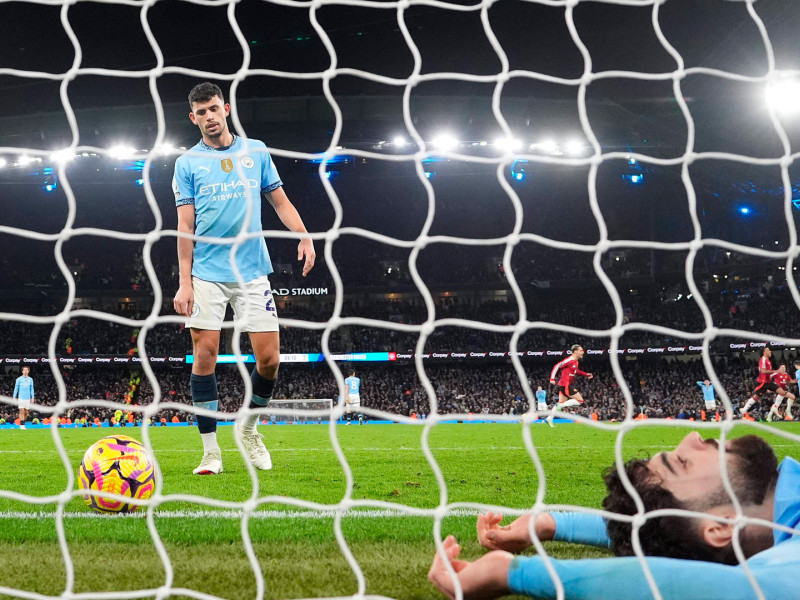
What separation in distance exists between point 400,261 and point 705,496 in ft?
108

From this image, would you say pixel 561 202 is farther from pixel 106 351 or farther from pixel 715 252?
pixel 106 351

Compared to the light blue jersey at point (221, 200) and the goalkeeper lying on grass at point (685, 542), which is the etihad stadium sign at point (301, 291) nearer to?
the light blue jersey at point (221, 200)

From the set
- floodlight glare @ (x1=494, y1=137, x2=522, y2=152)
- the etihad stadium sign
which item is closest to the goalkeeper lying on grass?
floodlight glare @ (x1=494, y1=137, x2=522, y2=152)

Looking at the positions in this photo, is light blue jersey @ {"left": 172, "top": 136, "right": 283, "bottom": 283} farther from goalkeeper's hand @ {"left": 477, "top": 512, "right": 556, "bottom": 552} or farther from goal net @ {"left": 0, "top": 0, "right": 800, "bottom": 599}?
goalkeeper's hand @ {"left": 477, "top": 512, "right": 556, "bottom": 552}

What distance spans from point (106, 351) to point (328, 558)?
3188 cm

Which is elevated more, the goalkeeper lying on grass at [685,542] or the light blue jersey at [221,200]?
the light blue jersey at [221,200]

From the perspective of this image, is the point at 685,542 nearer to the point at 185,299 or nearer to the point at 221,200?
the point at 185,299

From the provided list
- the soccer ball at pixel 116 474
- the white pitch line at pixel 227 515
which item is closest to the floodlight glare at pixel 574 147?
the white pitch line at pixel 227 515

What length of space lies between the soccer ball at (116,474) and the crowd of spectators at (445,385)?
2468cm

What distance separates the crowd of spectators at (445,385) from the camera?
93.9ft

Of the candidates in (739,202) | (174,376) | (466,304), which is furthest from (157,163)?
(739,202)

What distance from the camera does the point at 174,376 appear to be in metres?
32.7

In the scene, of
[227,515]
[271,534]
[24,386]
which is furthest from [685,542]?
[24,386]

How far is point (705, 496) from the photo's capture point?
1.90 metres
